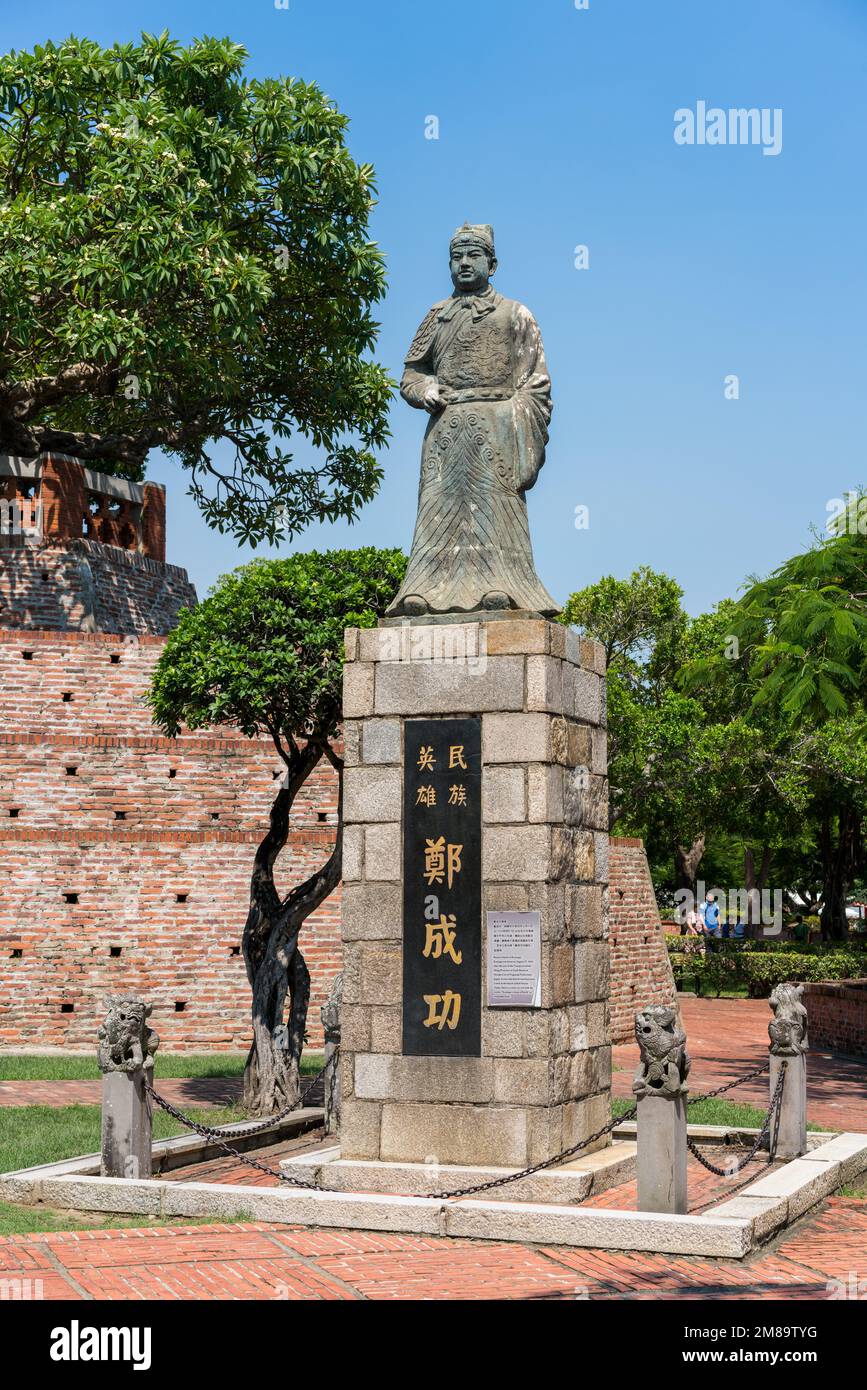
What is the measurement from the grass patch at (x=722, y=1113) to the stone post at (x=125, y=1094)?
13.7 feet

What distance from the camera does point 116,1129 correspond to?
9734mm

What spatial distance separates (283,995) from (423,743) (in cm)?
506

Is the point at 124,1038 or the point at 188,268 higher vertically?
the point at 188,268

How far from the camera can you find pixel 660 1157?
8.36m

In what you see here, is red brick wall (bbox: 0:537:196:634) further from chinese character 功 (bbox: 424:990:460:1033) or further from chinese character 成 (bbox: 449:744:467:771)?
chinese character 功 (bbox: 424:990:460:1033)

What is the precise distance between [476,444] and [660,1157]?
4.59m

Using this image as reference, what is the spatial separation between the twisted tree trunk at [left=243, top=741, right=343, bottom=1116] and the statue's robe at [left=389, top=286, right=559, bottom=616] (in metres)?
3.94

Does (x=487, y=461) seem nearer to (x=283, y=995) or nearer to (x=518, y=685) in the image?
(x=518, y=685)

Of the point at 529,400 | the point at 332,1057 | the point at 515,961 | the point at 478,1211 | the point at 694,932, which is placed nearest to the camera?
the point at 478,1211

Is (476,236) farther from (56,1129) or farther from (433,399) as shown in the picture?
(56,1129)

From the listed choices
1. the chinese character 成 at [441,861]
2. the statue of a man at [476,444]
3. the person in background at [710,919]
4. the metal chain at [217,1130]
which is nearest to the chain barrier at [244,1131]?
the metal chain at [217,1130]

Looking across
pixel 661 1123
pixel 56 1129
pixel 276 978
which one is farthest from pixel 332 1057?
pixel 661 1123

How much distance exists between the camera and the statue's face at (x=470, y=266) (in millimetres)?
10320
